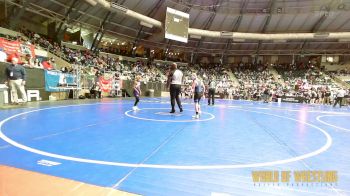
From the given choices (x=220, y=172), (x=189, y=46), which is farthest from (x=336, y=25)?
(x=220, y=172)

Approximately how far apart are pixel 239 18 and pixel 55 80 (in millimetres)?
28304

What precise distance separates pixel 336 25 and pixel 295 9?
6862 millimetres

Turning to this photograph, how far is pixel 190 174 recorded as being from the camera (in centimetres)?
333

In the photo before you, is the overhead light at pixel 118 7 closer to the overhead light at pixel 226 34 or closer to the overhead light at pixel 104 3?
the overhead light at pixel 104 3

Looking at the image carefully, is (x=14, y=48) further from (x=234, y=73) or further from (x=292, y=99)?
(x=234, y=73)

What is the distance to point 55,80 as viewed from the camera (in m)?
15.2

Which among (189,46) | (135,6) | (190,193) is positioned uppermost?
(135,6)

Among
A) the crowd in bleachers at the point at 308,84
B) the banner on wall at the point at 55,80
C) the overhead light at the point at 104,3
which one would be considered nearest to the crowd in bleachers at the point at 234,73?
the crowd in bleachers at the point at 308,84

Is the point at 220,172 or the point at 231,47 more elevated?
the point at 231,47

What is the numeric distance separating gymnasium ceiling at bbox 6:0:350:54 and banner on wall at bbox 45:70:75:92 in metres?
13.3

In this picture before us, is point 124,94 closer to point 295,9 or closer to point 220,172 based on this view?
point 220,172

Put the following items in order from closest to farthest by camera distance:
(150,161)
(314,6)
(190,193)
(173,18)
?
(190,193) → (150,161) → (173,18) → (314,6)

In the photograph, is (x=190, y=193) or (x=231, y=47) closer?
(x=190, y=193)

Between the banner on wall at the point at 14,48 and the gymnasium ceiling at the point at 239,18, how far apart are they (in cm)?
1216
